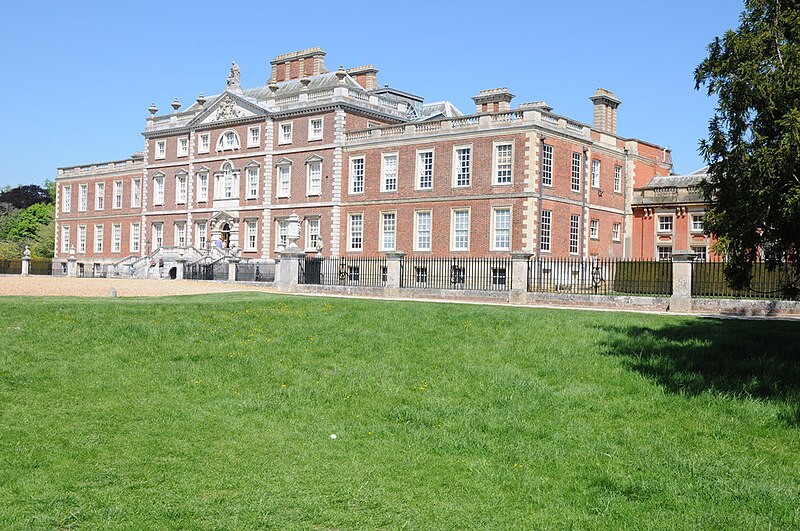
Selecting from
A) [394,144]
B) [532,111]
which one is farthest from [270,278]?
[532,111]

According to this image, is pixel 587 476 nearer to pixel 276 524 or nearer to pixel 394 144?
pixel 276 524

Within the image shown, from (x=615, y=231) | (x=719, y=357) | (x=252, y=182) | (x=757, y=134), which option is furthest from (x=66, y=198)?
(x=757, y=134)

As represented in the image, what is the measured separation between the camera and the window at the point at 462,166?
3959cm

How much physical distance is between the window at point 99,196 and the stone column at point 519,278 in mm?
45167

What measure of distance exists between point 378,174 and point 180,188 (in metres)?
16.8

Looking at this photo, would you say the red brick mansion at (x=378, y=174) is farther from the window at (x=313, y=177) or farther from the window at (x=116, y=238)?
the window at (x=116, y=238)

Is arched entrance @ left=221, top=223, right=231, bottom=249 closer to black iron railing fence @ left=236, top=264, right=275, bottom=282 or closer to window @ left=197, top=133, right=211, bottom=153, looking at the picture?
window @ left=197, top=133, right=211, bottom=153

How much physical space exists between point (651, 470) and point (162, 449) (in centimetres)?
488

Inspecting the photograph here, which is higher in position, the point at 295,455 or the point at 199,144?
the point at 199,144

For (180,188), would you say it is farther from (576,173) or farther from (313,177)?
(576,173)

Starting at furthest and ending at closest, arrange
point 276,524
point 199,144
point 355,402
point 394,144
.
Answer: point 199,144 → point 394,144 → point 355,402 → point 276,524

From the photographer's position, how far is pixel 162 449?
8461 millimetres

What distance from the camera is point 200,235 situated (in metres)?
52.0

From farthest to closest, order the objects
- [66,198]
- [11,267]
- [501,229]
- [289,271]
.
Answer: [66,198] < [11,267] < [501,229] < [289,271]
